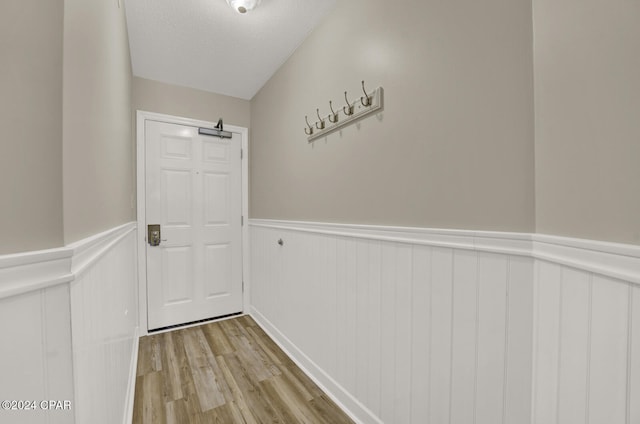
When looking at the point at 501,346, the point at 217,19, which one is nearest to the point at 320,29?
the point at 217,19

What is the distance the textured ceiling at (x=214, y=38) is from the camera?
1.63 metres

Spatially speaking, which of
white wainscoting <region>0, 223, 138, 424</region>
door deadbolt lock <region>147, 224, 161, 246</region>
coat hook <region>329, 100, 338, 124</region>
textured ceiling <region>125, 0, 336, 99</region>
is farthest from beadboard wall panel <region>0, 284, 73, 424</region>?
door deadbolt lock <region>147, 224, 161, 246</region>

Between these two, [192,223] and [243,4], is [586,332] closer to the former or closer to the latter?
[243,4]

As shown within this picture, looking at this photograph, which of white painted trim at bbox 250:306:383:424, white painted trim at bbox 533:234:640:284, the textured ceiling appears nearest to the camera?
white painted trim at bbox 533:234:640:284

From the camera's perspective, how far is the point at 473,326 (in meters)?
0.90

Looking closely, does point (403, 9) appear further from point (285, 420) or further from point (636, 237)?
point (285, 420)

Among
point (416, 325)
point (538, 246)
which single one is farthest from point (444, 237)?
point (416, 325)

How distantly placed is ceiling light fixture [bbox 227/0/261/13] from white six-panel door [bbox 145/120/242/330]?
135cm

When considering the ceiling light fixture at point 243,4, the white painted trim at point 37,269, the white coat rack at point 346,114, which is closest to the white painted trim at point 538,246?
the white coat rack at point 346,114

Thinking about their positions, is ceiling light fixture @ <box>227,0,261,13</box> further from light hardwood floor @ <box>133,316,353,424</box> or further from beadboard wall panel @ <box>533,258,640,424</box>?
light hardwood floor @ <box>133,316,353,424</box>

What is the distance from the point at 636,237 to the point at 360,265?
979 mm

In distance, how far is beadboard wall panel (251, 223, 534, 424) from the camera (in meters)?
0.82

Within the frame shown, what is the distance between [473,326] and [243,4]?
200 cm

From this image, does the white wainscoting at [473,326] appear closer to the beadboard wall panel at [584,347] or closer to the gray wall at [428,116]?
the beadboard wall panel at [584,347]
